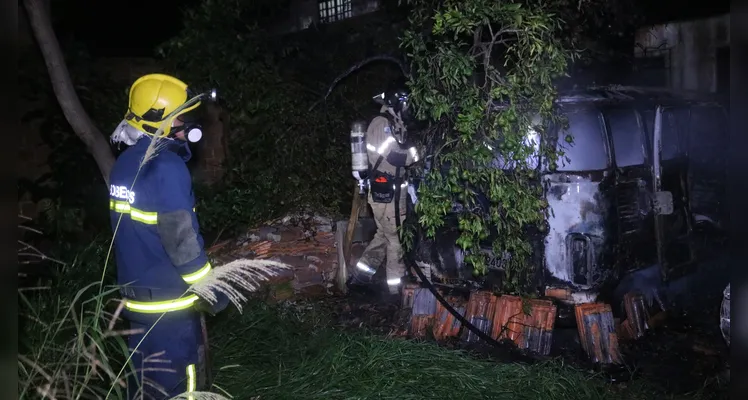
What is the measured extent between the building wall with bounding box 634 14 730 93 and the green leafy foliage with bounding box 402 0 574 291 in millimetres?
7260

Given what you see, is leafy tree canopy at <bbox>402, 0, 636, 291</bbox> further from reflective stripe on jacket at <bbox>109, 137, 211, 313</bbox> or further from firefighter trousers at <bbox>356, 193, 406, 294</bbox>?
firefighter trousers at <bbox>356, 193, 406, 294</bbox>

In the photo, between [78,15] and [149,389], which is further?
[78,15]

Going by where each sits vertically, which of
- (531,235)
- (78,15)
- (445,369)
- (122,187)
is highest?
(78,15)

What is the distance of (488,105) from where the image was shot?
14.5 ft

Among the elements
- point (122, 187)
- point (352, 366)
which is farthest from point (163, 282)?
point (352, 366)

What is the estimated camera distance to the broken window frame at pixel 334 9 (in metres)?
10.5

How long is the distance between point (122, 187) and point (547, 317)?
3363 mm

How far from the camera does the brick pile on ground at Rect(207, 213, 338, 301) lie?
686 cm

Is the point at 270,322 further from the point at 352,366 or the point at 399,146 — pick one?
the point at 399,146

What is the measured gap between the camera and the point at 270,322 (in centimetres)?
537

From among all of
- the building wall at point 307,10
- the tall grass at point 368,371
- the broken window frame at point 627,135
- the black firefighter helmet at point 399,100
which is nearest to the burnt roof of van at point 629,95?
the broken window frame at point 627,135

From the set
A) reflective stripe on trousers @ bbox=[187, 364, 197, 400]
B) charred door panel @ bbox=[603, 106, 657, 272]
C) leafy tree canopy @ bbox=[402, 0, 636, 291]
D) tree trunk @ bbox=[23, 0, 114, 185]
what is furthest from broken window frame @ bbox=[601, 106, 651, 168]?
tree trunk @ bbox=[23, 0, 114, 185]

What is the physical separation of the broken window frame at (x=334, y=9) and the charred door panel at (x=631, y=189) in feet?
19.2

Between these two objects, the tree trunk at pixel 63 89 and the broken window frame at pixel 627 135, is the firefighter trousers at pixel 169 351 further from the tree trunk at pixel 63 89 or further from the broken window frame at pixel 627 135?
the broken window frame at pixel 627 135
